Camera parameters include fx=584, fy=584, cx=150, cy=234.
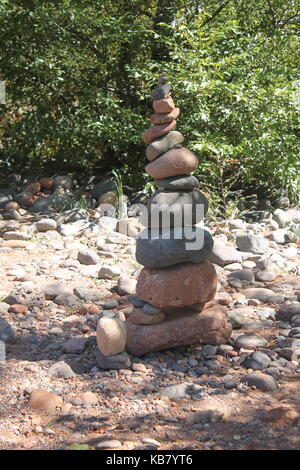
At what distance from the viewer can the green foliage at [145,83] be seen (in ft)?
23.9

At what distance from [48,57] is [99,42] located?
0.88m

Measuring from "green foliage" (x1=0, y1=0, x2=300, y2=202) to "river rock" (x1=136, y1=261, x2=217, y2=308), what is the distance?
10.9ft

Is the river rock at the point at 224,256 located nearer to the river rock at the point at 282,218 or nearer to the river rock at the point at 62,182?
the river rock at the point at 282,218

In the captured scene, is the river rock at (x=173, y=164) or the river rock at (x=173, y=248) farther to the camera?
the river rock at (x=173, y=164)

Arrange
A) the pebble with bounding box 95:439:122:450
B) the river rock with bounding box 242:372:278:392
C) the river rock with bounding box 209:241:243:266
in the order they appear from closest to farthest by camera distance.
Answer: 1. the pebble with bounding box 95:439:122:450
2. the river rock with bounding box 242:372:278:392
3. the river rock with bounding box 209:241:243:266

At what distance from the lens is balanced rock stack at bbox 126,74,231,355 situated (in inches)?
146

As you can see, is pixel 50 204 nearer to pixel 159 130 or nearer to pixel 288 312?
pixel 159 130

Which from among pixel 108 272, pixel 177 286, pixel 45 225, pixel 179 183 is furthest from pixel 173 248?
pixel 45 225

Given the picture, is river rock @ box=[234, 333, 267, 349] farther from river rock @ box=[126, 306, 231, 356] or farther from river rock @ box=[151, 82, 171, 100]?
river rock @ box=[151, 82, 171, 100]

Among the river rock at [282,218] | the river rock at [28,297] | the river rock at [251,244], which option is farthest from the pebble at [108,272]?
the river rock at [282,218]

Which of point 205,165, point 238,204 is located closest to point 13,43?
point 205,165

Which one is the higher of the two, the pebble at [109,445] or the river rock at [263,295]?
the pebble at [109,445]

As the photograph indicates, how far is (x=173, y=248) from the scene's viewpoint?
3.71m

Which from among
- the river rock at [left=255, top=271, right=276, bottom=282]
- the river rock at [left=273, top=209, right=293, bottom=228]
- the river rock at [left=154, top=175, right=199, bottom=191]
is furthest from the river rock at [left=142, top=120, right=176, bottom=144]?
the river rock at [left=273, top=209, right=293, bottom=228]
